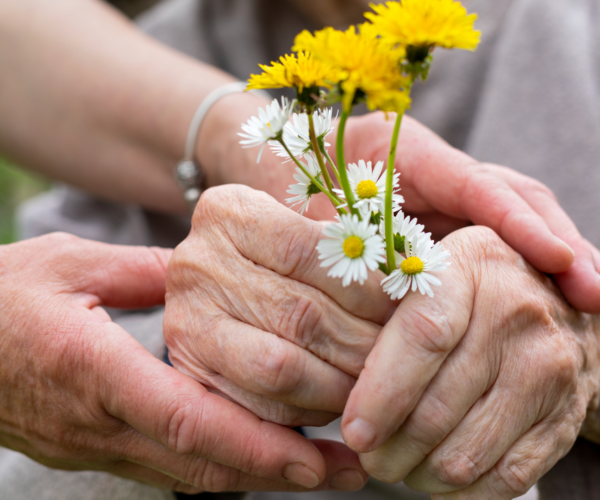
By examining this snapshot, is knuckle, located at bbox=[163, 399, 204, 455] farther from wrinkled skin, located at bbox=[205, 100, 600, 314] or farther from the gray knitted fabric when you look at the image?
wrinkled skin, located at bbox=[205, 100, 600, 314]

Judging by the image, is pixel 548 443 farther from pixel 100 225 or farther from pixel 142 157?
pixel 100 225

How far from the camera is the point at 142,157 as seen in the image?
113 centimetres

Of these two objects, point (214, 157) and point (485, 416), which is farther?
point (214, 157)

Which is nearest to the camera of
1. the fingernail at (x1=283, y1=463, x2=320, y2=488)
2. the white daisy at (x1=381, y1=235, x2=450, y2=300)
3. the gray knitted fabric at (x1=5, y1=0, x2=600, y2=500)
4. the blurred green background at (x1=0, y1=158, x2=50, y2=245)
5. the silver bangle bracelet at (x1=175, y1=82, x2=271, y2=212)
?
the white daisy at (x1=381, y1=235, x2=450, y2=300)

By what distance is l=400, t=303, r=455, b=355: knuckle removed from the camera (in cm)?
46

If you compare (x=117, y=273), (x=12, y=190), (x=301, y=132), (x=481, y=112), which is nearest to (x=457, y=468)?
(x=301, y=132)

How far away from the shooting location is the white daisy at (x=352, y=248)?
381 mm

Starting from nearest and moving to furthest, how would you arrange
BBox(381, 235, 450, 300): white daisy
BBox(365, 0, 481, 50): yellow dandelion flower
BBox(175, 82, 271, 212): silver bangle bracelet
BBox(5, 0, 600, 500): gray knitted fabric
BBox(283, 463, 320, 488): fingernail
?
BBox(365, 0, 481, 50): yellow dandelion flower < BBox(381, 235, 450, 300): white daisy < BBox(283, 463, 320, 488): fingernail < BBox(5, 0, 600, 500): gray knitted fabric < BBox(175, 82, 271, 212): silver bangle bracelet

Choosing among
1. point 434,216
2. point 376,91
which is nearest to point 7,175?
point 434,216

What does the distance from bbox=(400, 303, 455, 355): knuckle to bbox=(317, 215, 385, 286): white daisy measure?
106mm

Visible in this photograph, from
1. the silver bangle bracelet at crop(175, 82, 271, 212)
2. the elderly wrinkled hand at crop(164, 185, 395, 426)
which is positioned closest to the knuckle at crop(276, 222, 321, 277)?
the elderly wrinkled hand at crop(164, 185, 395, 426)

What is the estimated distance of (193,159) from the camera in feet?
3.43

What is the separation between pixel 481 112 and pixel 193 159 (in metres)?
0.66

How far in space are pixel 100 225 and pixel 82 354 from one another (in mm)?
819
